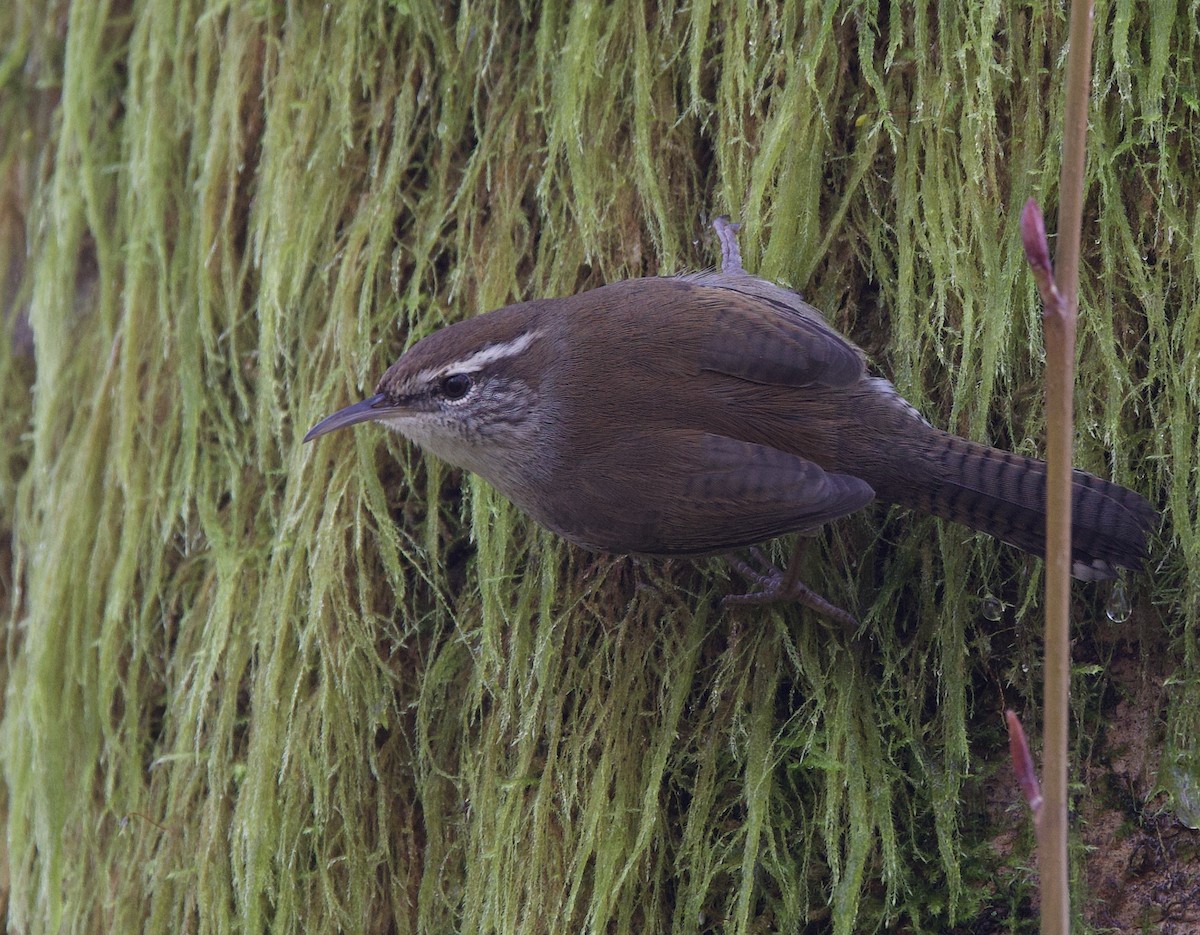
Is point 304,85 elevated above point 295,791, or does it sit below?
above

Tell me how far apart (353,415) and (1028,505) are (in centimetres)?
176

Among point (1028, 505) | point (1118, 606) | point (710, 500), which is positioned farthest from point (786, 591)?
point (1118, 606)

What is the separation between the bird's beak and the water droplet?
192 centimetres

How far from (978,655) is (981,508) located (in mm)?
383

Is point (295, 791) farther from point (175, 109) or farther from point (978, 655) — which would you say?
point (175, 109)

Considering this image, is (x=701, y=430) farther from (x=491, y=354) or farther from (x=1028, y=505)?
(x=1028, y=505)

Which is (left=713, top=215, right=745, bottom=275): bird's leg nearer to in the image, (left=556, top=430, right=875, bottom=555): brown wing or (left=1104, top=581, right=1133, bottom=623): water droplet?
(left=556, top=430, right=875, bottom=555): brown wing

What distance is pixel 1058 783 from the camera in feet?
5.95

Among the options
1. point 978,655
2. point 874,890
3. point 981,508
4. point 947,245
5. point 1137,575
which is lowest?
point 874,890

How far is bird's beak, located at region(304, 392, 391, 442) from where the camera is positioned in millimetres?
3256

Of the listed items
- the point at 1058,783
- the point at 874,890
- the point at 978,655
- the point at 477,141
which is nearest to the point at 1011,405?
the point at 978,655

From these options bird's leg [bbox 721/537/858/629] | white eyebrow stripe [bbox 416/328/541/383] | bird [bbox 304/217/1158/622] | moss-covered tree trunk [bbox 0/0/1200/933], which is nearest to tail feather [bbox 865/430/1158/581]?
bird [bbox 304/217/1158/622]

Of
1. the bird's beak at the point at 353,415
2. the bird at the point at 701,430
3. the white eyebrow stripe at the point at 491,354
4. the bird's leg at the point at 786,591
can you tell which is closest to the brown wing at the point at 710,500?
the bird at the point at 701,430

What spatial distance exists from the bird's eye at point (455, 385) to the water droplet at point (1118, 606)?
1.80 meters
